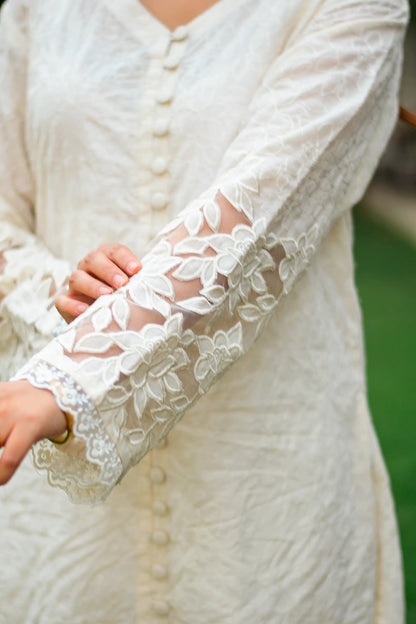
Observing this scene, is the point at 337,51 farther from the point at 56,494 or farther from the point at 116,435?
the point at 56,494

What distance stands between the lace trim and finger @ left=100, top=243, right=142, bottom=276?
15 centimetres

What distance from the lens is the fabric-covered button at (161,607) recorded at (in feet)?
2.72

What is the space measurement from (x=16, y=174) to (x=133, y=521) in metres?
0.45

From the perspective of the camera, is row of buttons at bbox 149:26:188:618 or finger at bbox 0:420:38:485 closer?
finger at bbox 0:420:38:485

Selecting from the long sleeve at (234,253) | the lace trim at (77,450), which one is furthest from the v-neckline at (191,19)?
the lace trim at (77,450)

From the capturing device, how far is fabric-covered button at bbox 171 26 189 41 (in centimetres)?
86

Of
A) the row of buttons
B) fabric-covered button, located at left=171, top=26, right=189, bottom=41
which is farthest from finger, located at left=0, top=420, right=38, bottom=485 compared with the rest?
fabric-covered button, located at left=171, top=26, right=189, bottom=41

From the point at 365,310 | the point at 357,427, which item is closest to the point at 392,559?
the point at 357,427

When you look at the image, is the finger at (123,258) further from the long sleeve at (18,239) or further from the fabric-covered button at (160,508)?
the fabric-covered button at (160,508)

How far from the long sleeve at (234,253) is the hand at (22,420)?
1cm

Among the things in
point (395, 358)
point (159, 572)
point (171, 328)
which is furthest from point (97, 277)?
point (395, 358)

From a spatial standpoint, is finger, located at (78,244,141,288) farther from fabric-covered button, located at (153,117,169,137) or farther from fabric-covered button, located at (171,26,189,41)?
fabric-covered button, located at (171,26,189,41)

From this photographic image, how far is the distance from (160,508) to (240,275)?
30cm

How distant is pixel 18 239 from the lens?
2.96ft
